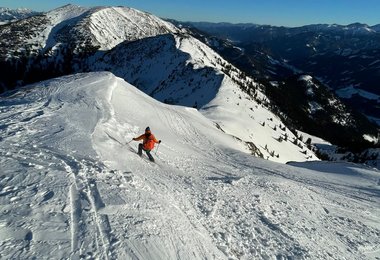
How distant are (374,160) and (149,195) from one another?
36.1 m

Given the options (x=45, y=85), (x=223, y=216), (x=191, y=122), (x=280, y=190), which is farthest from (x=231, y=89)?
(x=223, y=216)

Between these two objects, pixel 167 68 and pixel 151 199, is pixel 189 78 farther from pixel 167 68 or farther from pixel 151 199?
pixel 151 199

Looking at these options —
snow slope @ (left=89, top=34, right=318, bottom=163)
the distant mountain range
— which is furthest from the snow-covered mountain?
the distant mountain range

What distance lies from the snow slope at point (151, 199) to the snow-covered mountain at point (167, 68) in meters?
16.1

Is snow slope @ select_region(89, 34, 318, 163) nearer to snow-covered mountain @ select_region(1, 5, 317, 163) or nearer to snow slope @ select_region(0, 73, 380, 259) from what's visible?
snow-covered mountain @ select_region(1, 5, 317, 163)

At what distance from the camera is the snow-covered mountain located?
170 ft

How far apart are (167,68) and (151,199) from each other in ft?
274

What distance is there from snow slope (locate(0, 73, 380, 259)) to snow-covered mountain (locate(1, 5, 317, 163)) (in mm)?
16140

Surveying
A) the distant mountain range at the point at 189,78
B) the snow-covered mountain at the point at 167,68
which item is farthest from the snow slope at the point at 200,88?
the distant mountain range at the point at 189,78

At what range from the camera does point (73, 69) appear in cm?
14038

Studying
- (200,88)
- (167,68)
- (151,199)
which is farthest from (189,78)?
(151,199)

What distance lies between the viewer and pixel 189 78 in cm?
8075

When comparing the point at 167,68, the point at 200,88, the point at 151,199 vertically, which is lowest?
the point at 200,88

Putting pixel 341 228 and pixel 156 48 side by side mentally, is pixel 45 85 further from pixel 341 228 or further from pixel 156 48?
pixel 156 48
